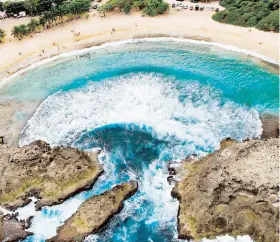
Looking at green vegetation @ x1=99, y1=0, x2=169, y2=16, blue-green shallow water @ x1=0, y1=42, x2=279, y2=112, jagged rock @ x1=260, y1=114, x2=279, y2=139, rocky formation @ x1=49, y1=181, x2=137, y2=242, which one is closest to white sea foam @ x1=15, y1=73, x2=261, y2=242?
jagged rock @ x1=260, y1=114, x2=279, y2=139

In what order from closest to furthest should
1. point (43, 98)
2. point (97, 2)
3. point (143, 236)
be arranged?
point (143, 236) → point (43, 98) → point (97, 2)

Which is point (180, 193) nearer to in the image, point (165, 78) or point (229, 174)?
point (229, 174)

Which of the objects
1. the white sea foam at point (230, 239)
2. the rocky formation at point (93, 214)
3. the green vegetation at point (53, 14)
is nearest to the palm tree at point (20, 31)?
the green vegetation at point (53, 14)

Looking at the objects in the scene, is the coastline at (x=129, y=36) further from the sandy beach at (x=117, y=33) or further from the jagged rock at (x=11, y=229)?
the jagged rock at (x=11, y=229)

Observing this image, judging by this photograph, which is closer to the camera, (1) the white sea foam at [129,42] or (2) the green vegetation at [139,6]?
(1) the white sea foam at [129,42]

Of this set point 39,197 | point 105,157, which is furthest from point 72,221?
point 105,157

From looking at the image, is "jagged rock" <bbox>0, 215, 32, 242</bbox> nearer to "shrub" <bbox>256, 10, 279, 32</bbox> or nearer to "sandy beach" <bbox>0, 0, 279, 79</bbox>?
"sandy beach" <bbox>0, 0, 279, 79</bbox>

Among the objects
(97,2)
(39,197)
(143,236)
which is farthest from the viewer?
(97,2)
